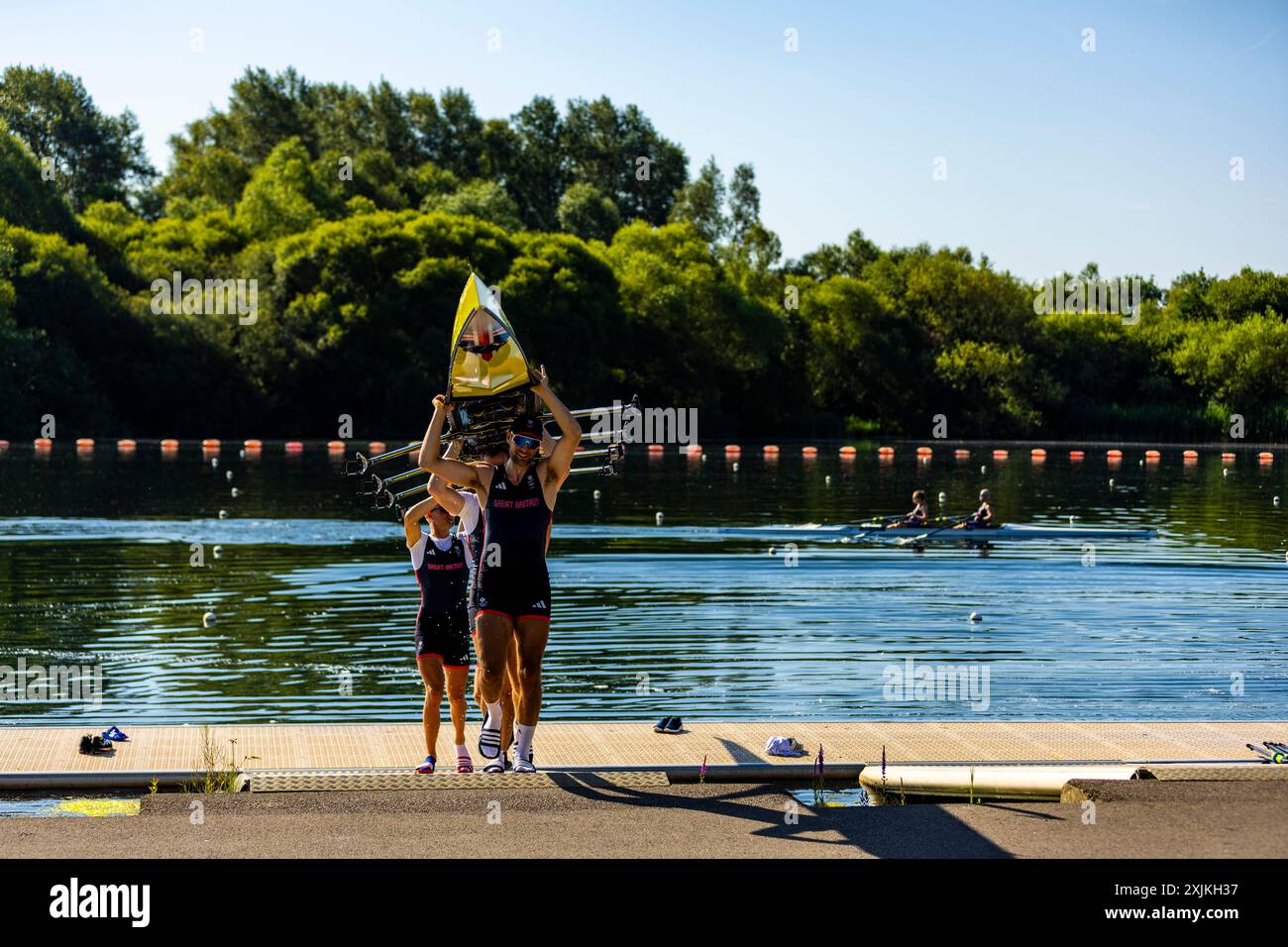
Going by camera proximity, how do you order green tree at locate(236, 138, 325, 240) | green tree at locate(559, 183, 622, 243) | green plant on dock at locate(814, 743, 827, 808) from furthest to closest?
green tree at locate(559, 183, 622, 243) → green tree at locate(236, 138, 325, 240) → green plant on dock at locate(814, 743, 827, 808)

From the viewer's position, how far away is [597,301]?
107 m

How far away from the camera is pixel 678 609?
30375 millimetres

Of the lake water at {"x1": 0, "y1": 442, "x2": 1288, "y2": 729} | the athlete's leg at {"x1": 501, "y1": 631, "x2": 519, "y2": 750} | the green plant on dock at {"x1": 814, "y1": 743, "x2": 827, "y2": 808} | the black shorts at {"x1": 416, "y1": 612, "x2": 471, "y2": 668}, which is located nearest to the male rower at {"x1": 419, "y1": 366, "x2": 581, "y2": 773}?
the athlete's leg at {"x1": 501, "y1": 631, "x2": 519, "y2": 750}

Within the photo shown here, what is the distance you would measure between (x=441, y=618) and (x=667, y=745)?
2.42m

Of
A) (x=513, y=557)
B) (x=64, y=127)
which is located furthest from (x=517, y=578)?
(x=64, y=127)

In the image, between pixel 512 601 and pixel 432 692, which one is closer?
pixel 512 601

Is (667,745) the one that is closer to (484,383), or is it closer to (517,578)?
(517,578)

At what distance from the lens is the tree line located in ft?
318

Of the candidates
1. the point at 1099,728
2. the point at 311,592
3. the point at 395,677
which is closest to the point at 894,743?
the point at 1099,728

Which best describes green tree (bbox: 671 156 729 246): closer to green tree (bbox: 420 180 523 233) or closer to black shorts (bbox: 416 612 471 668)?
green tree (bbox: 420 180 523 233)

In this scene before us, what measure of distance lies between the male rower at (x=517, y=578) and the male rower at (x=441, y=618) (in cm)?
80

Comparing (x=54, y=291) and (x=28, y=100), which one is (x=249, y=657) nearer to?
(x=54, y=291)

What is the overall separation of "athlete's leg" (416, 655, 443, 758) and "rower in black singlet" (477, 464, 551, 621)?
4.11 ft

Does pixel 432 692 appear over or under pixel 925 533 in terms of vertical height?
over
